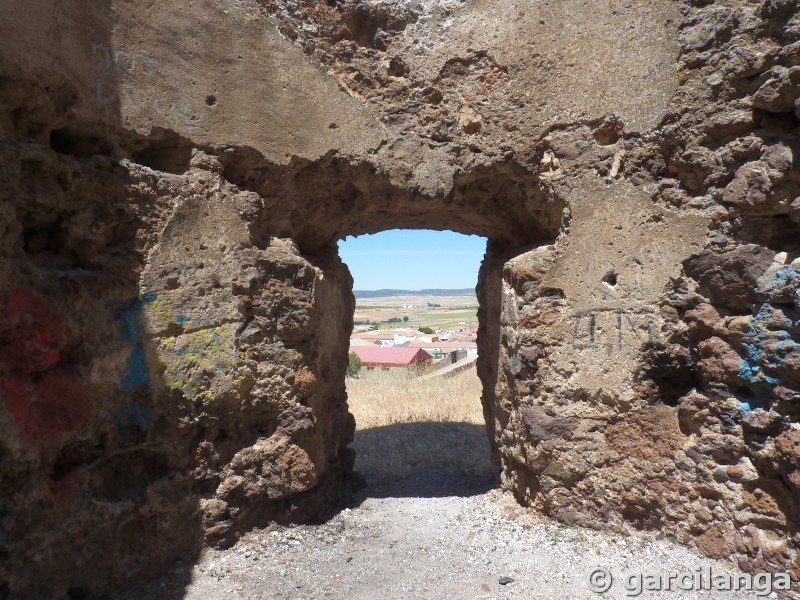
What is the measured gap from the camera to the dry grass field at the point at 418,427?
187 inches

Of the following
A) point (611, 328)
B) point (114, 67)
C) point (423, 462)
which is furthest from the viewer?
point (423, 462)

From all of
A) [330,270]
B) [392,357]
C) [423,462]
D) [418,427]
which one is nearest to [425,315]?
[392,357]

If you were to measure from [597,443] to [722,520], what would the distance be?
681mm

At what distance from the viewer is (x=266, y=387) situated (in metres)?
3.11

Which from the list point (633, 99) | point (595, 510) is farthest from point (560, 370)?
point (633, 99)

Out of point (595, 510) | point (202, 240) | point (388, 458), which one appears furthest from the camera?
point (388, 458)

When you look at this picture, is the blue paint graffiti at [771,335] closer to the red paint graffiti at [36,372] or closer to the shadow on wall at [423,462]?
the shadow on wall at [423,462]

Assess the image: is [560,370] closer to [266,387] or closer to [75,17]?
[266,387]

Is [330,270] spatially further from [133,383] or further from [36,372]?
[36,372]

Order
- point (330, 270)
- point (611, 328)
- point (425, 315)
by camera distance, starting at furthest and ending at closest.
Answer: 1. point (425, 315)
2. point (330, 270)
3. point (611, 328)

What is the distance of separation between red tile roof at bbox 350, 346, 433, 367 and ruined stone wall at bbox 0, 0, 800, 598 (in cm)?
863

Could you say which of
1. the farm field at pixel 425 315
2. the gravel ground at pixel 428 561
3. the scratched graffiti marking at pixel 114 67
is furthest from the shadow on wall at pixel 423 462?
the farm field at pixel 425 315

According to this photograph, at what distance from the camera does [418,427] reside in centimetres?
630

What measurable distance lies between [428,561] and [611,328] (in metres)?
1.64
